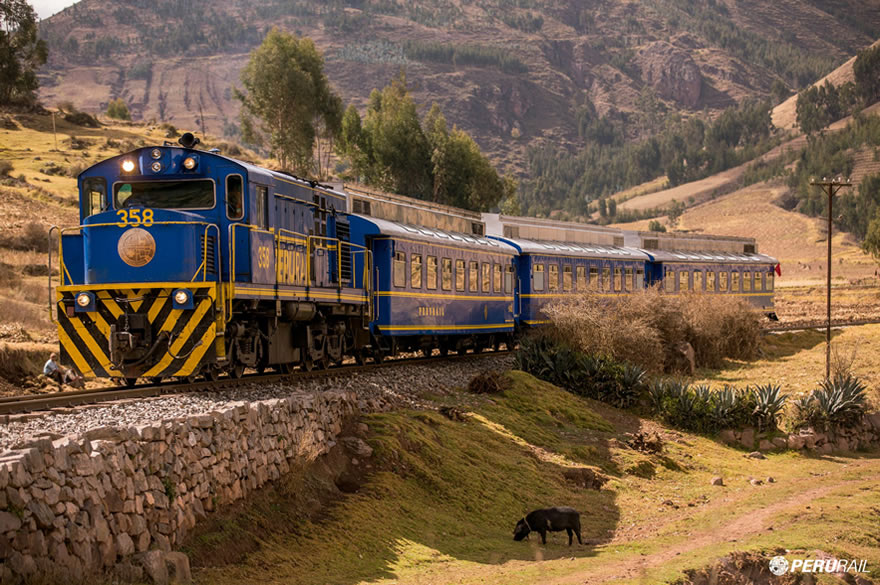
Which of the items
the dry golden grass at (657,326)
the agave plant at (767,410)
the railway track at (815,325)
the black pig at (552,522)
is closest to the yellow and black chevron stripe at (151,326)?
the black pig at (552,522)

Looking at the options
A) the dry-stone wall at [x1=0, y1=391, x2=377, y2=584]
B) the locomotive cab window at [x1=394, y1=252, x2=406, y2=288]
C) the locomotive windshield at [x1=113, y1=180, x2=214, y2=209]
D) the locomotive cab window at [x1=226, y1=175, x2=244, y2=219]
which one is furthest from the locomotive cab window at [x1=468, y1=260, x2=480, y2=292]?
the dry-stone wall at [x1=0, y1=391, x2=377, y2=584]

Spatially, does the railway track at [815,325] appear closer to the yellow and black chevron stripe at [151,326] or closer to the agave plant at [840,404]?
the agave plant at [840,404]

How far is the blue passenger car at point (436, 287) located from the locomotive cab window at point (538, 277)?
1.35m

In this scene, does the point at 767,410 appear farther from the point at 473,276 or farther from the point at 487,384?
the point at 473,276

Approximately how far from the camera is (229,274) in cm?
1611

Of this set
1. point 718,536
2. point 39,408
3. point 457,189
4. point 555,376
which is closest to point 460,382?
point 555,376

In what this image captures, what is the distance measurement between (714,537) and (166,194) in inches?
431

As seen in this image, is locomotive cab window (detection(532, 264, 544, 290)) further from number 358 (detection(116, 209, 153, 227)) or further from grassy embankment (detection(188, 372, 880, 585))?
number 358 (detection(116, 209, 153, 227))

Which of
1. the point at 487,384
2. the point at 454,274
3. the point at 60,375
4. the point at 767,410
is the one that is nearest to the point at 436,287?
the point at 454,274

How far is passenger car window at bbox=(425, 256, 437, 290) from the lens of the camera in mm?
27281

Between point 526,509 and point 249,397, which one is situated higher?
point 249,397

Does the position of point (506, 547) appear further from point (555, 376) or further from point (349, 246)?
point (555, 376)

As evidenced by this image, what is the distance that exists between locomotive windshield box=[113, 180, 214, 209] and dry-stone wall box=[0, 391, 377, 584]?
505cm

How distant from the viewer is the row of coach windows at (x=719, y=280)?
46312 millimetres
